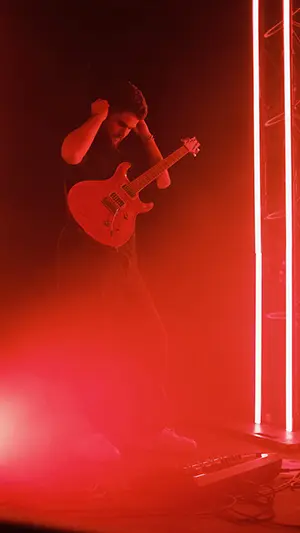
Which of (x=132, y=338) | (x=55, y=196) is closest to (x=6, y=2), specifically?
(x=55, y=196)

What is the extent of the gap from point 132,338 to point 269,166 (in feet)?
3.77

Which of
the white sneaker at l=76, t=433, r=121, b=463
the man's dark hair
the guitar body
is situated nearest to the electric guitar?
the guitar body

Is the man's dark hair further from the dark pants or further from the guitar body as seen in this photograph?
the dark pants

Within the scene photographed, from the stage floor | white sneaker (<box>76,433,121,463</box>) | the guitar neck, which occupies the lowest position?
the stage floor

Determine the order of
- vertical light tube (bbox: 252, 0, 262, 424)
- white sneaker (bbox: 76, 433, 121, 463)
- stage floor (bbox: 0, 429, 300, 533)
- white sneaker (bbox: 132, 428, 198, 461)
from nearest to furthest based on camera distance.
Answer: stage floor (bbox: 0, 429, 300, 533), white sneaker (bbox: 76, 433, 121, 463), white sneaker (bbox: 132, 428, 198, 461), vertical light tube (bbox: 252, 0, 262, 424)

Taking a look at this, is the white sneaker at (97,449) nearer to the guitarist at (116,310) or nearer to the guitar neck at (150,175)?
the guitarist at (116,310)

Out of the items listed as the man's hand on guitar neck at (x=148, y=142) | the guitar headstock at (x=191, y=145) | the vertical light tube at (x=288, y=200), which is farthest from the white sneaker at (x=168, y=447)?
the guitar headstock at (x=191, y=145)

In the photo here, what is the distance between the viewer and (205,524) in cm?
195

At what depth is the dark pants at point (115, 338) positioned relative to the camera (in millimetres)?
2701

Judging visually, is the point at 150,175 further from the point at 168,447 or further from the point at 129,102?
the point at 168,447

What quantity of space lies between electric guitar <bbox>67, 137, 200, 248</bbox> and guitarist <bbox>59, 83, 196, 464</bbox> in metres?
0.05

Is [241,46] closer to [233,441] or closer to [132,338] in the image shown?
[132,338]

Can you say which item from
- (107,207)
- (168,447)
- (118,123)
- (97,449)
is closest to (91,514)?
(97,449)

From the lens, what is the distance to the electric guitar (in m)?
2.69
